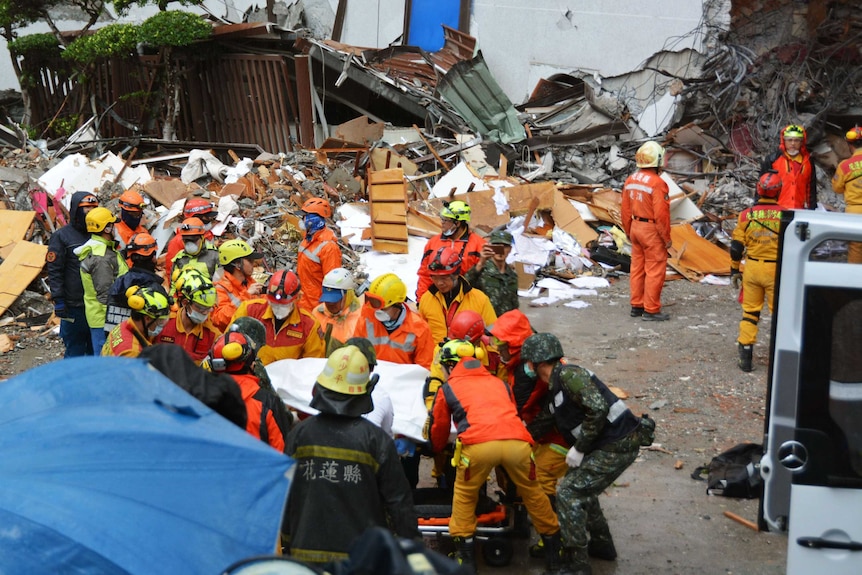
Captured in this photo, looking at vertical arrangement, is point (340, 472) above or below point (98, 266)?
below

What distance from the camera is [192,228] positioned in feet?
25.5

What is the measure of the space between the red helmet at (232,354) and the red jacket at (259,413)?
2.1 inches

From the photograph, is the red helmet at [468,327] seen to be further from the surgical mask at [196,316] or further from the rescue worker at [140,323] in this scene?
the rescue worker at [140,323]

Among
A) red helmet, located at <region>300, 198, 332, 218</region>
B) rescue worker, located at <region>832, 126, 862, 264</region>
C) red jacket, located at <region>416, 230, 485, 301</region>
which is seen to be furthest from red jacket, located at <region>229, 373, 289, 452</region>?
rescue worker, located at <region>832, 126, 862, 264</region>

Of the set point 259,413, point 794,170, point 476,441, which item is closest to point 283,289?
point 259,413

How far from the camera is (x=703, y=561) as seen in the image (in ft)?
17.7

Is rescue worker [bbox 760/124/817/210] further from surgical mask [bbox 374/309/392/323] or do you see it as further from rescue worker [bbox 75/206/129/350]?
rescue worker [bbox 75/206/129/350]

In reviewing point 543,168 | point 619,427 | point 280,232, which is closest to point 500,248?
point 619,427

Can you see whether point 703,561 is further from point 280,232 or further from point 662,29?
point 662,29

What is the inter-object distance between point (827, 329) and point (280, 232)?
32.5 feet

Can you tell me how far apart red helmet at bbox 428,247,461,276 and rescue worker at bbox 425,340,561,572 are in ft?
3.90

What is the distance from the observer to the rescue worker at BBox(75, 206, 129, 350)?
7.35 m

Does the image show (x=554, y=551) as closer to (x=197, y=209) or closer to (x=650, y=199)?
(x=197, y=209)

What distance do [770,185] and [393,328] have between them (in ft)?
14.1
